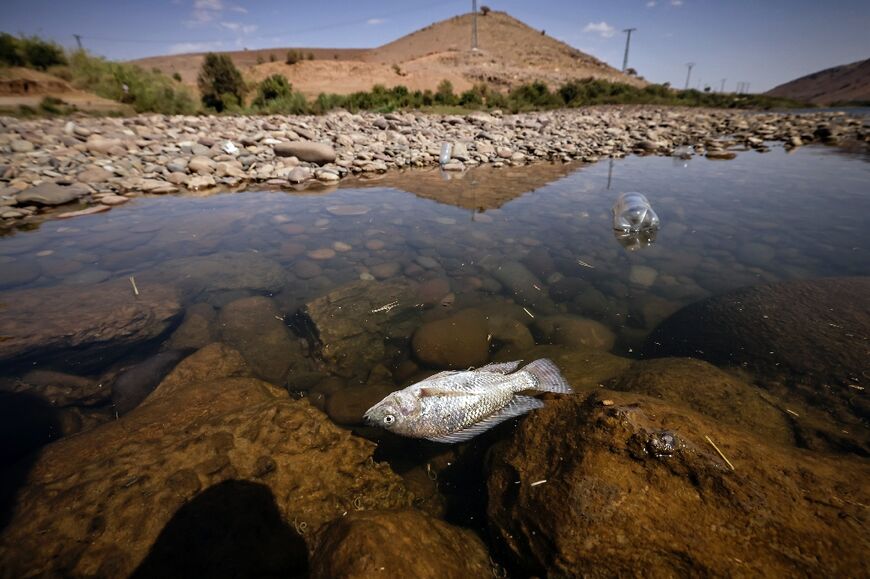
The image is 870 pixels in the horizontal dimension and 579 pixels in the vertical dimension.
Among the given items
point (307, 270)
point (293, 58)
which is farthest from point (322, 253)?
point (293, 58)

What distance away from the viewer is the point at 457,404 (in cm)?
235

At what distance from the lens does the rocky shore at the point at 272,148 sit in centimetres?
800

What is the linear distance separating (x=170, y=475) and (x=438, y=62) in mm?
51285

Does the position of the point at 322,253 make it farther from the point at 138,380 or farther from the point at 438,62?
the point at 438,62

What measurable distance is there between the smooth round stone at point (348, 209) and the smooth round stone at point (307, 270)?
7.08 ft

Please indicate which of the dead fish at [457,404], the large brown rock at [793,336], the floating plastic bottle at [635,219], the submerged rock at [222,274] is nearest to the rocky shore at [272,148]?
the submerged rock at [222,274]

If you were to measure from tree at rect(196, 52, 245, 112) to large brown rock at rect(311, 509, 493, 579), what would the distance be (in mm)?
23258

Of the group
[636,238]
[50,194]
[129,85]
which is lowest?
[636,238]

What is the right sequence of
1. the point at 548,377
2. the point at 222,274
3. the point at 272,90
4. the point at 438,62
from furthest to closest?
1. the point at 438,62
2. the point at 272,90
3. the point at 222,274
4. the point at 548,377

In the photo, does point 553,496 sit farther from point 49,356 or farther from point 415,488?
point 49,356

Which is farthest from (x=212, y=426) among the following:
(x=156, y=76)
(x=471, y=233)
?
(x=156, y=76)

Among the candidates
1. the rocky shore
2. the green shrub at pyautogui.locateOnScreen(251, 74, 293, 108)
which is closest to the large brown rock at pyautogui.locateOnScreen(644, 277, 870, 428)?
the rocky shore

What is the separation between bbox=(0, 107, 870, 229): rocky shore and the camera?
26.2 ft

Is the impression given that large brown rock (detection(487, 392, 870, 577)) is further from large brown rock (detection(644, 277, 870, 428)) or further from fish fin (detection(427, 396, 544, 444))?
large brown rock (detection(644, 277, 870, 428))
